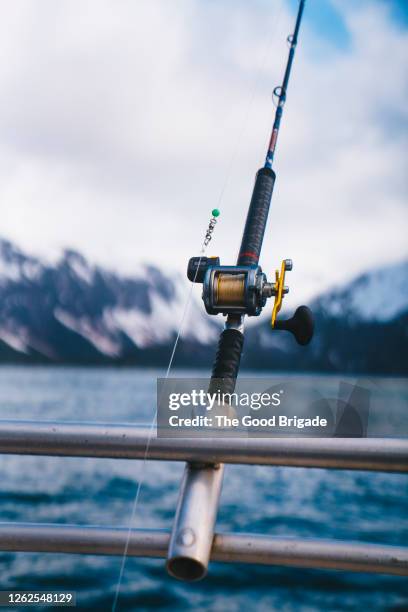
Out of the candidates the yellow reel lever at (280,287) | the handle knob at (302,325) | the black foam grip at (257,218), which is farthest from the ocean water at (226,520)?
the black foam grip at (257,218)

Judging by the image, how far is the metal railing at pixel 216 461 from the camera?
1124mm

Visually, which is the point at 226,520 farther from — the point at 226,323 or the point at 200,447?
the point at 200,447

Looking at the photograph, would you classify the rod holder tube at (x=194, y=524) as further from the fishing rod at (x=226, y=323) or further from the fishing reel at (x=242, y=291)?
the fishing reel at (x=242, y=291)

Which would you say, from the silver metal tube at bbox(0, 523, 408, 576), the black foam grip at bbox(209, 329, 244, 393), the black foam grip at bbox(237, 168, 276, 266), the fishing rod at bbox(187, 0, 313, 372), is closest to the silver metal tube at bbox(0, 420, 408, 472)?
the silver metal tube at bbox(0, 523, 408, 576)

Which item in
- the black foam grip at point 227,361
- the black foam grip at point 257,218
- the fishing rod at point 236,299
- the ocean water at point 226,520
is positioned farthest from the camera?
the ocean water at point 226,520

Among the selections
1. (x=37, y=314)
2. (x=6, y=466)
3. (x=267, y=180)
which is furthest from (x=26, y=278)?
(x=267, y=180)

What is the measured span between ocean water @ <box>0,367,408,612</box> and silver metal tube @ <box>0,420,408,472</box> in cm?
16

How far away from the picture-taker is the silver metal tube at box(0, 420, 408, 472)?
1.12 m

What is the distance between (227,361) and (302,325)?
25 centimetres

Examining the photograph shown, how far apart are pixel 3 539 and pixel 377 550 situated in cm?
79

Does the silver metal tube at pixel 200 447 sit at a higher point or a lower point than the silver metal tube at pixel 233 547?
higher

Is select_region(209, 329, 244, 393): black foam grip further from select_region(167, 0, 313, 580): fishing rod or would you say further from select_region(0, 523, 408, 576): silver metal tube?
select_region(0, 523, 408, 576): silver metal tube

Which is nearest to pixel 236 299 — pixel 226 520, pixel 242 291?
pixel 242 291

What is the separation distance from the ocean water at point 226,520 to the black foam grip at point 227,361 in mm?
217
